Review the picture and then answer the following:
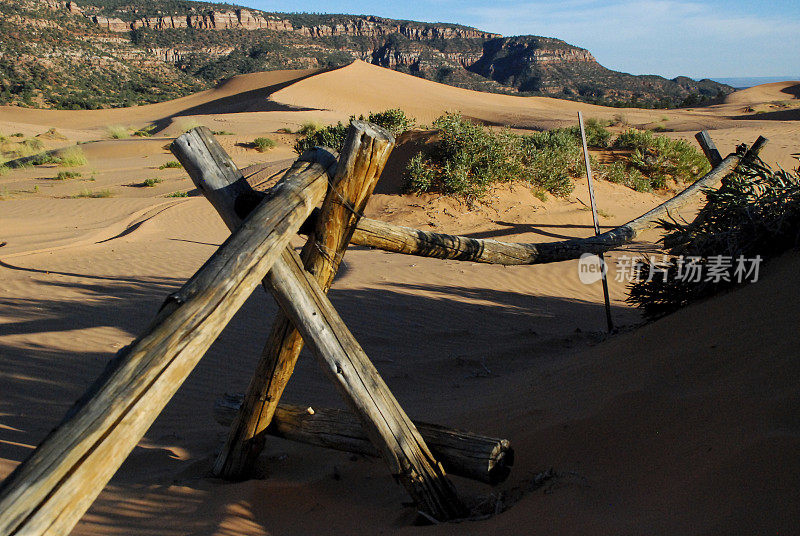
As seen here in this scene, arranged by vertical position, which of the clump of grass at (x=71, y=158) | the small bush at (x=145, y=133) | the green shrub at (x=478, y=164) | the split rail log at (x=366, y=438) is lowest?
the small bush at (x=145, y=133)

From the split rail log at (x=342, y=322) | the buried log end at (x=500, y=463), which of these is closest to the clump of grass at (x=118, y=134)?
the split rail log at (x=342, y=322)

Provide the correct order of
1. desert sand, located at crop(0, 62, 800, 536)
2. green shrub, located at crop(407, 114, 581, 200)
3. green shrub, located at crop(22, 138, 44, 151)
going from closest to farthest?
1. desert sand, located at crop(0, 62, 800, 536)
2. green shrub, located at crop(407, 114, 581, 200)
3. green shrub, located at crop(22, 138, 44, 151)

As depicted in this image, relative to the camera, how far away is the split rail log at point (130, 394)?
157cm

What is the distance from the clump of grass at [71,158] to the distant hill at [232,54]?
2519cm

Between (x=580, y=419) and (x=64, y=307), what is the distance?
599cm

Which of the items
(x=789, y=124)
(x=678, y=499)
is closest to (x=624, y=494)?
(x=678, y=499)

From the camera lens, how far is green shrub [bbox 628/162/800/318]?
163 inches

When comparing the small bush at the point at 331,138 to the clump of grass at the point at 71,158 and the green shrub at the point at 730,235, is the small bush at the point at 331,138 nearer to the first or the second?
the clump of grass at the point at 71,158

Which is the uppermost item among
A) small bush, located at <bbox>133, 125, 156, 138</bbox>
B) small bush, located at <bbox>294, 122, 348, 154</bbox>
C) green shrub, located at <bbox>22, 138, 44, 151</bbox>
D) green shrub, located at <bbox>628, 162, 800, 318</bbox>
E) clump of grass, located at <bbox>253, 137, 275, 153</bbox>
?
green shrub, located at <bbox>628, 162, 800, 318</bbox>

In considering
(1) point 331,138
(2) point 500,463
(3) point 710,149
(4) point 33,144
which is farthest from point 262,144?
(2) point 500,463

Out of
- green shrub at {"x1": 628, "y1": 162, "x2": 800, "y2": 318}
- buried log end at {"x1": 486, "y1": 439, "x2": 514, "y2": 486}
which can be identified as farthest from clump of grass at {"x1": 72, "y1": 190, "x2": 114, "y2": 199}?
buried log end at {"x1": 486, "y1": 439, "x2": 514, "y2": 486}

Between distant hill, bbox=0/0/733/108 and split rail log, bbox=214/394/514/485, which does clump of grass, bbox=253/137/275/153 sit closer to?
split rail log, bbox=214/394/514/485

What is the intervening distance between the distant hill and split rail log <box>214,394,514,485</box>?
40122mm

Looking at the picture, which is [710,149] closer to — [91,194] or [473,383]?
[473,383]
